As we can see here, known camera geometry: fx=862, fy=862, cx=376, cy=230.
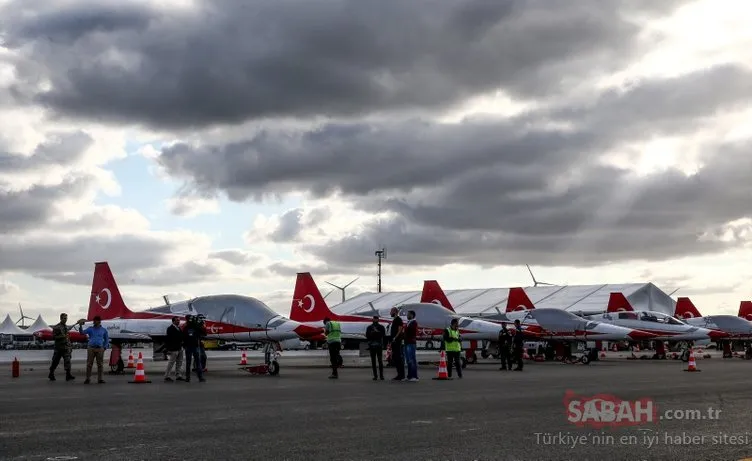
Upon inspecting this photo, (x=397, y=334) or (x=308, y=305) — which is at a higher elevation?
(x=308, y=305)

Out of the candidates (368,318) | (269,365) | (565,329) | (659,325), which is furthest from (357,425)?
(659,325)

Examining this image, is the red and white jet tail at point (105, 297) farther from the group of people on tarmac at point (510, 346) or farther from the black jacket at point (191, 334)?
the group of people on tarmac at point (510, 346)

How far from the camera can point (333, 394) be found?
17.5 metres

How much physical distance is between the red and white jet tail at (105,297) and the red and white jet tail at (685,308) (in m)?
46.4

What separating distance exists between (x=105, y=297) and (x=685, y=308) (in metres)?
47.6

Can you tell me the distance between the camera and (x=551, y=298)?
241 feet

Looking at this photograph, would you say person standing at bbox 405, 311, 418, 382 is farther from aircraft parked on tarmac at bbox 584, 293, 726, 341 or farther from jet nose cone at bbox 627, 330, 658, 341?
aircraft parked on tarmac at bbox 584, 293, 726, 341

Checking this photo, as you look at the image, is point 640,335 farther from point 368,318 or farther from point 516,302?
point 368,318

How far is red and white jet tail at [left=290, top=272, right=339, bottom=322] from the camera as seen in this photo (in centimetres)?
4066

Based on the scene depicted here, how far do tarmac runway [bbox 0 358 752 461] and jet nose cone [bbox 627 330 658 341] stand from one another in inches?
934

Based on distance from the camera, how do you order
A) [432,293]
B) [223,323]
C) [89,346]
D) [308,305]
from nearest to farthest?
[89,346] < [223,323] < [308,305] < [432,293]

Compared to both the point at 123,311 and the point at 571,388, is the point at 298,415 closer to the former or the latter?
the point at 571,388

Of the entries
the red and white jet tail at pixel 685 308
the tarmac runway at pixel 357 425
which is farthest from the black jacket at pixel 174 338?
the red and white jet tail at pixel 685 308

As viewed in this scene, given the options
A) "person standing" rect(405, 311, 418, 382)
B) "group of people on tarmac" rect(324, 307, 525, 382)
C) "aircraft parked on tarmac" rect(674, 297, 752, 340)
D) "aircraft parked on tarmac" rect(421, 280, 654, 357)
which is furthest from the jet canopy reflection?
"aircraft parked on tarmac" rect(674, 297, 752, 340)
